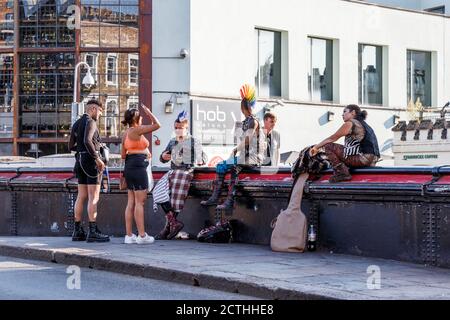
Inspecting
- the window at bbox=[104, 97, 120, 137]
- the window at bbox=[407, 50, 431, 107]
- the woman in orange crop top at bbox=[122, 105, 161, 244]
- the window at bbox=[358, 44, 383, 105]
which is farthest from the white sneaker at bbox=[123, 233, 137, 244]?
the window at bbox=[407, 50, 431, 107]

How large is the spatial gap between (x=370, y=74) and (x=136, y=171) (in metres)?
22.7

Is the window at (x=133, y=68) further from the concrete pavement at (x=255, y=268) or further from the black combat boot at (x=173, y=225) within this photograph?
the concrete pavement at (x=255, y=268)

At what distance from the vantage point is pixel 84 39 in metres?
27.3

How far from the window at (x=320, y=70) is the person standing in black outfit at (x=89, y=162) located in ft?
65.3

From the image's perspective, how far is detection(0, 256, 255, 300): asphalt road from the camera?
326 inches

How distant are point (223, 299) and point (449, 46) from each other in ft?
95.9

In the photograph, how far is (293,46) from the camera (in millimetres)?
30406

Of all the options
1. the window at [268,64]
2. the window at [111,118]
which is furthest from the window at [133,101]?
the window at [268,64]

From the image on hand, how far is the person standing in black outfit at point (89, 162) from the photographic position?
39.6 feet

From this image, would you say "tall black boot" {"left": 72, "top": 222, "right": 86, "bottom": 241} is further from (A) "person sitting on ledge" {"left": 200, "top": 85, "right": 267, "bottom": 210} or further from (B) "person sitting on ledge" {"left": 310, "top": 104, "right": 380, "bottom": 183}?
(B) "person sitting on ledge" {"left": 310, "top": 104, "right": 380, "bottom": 183}

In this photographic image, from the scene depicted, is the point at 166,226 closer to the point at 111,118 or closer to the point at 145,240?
the point at 145,240

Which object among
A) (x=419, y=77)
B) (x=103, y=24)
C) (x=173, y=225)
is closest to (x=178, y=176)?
(x=173, y=225)
